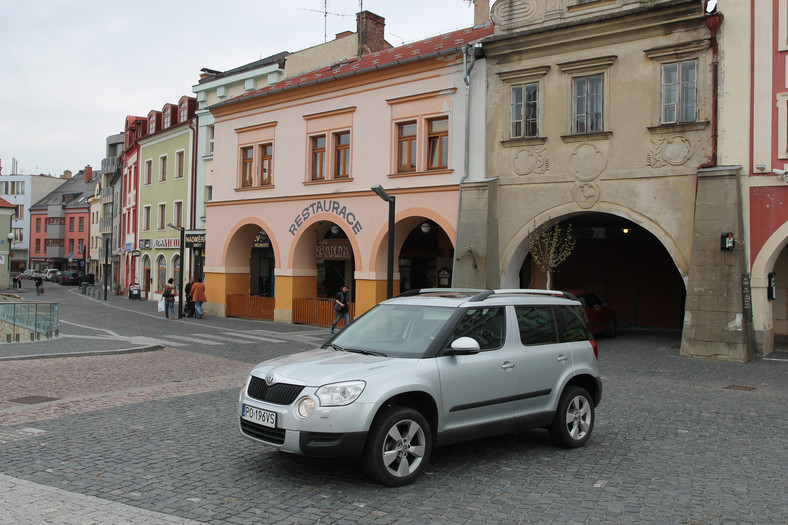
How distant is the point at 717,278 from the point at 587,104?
6019mm

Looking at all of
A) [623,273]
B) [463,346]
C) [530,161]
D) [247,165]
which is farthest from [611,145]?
[247,165]

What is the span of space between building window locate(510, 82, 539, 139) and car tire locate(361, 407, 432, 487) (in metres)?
15.5

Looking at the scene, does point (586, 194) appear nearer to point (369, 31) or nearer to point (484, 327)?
point (484, 327)

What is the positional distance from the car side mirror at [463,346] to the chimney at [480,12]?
22305 mm

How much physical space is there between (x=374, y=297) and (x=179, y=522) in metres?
18.5

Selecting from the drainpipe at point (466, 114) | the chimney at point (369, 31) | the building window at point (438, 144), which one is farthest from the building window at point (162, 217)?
the drainpipe at point (466, 114)

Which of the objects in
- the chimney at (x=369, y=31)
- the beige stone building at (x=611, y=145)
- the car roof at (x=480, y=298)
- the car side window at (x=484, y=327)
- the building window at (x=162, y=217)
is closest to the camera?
the car side window at (x=484, y=327)

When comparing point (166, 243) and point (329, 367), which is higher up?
point (166, 243)

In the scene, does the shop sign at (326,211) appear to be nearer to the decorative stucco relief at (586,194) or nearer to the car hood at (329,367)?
the decorative stucco relief at (586,194)

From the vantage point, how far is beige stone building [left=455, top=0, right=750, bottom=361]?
54.9 ft

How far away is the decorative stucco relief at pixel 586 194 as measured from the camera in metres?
19.0

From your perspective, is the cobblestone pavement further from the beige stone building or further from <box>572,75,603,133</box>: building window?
<box>572,75,603,133</box>: building window

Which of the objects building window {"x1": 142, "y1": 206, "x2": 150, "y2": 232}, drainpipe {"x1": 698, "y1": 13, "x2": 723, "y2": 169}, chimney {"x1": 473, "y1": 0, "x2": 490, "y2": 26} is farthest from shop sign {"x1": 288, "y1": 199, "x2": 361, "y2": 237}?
building window {"x1": 142, "y1": 206, "x2": 150, "y2": 232}

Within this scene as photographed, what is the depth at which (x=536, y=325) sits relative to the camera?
7617 mm
